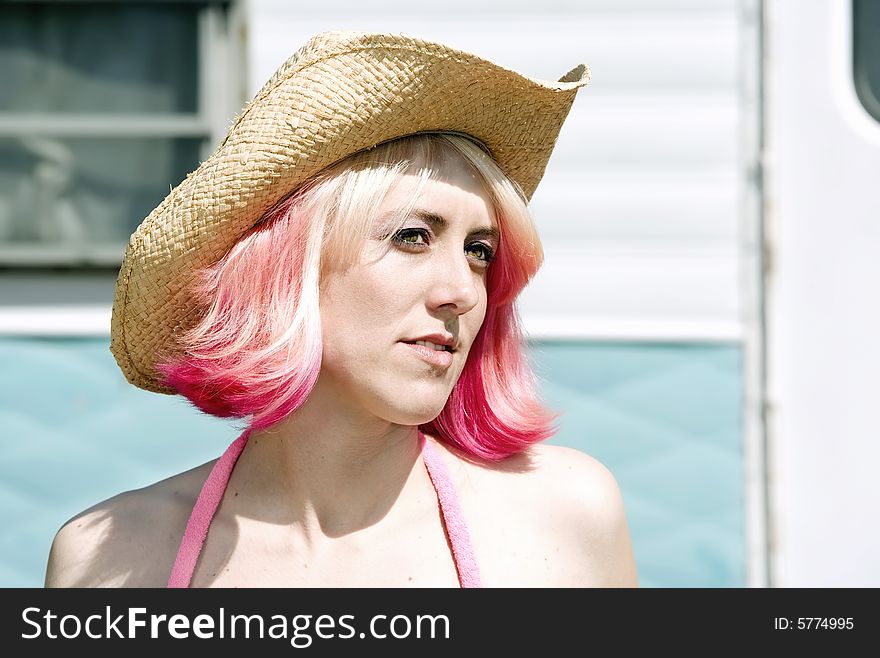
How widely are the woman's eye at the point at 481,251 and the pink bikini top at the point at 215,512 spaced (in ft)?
1.27

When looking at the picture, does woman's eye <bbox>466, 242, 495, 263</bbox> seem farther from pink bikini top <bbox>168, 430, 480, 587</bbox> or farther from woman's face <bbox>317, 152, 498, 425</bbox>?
pink bikini top <bbox>168, 430, 480, 587</bbox>

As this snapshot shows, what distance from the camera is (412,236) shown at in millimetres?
1720

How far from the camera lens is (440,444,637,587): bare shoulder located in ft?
6.13

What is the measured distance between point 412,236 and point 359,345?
0.65 feet

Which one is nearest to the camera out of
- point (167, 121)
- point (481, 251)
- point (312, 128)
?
point (312, 128)

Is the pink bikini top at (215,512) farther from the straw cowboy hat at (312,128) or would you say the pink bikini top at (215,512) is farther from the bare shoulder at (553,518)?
the straw cowboy hat at (312,128)

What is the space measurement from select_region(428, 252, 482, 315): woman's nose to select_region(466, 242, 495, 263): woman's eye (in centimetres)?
8

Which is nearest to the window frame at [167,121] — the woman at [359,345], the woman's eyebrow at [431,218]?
the woman at [359,345]

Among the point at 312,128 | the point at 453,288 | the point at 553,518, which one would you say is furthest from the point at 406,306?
the point at 553,518

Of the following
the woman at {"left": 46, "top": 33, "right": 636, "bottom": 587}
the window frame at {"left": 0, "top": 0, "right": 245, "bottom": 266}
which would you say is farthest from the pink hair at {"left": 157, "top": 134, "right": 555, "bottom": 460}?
the window frame at {"left": 0, "top": 0, "right": 245, "bottom": 266}

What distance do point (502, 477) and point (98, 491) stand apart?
1963 mm

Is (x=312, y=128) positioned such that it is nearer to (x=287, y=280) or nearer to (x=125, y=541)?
(x=287, y=280)
